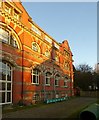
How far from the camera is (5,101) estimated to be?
21.2m

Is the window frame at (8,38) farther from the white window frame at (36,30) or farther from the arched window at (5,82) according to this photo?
the white window frame at (36,30)

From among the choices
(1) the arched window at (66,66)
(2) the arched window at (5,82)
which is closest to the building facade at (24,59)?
(2) the arched window at (5,82)

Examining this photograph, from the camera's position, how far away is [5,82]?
21.5 m

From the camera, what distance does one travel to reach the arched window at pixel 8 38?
21483mm

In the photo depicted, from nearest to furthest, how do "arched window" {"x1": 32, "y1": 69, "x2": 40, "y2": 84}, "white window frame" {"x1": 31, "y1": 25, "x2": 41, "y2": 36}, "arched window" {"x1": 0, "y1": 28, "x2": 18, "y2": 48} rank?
"arched window" {"x1": 0, "y1": 28, "x2": 18, "y2": 48}, "arched window" {"x1": 32, "y1": 69, "x2": 40, "y2": 84}, "white window frame" {"x1": 31, "y1": 25, "x2": 41, "y2": 36}

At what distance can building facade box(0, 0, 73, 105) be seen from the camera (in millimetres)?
21702

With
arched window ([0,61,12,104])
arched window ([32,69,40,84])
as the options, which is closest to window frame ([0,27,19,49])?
arched window ([0,61,12,104])

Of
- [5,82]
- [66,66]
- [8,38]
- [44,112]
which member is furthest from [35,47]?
[66,66]

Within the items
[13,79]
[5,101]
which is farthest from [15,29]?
[5,101]

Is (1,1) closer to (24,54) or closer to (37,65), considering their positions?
(24,54)

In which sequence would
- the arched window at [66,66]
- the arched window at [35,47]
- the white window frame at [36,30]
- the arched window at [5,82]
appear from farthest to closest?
the arched window at [66,66], the white window frame at [36,30], the arched window at [35,47], the arched window at [5,82]

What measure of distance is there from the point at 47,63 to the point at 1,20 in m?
13.0

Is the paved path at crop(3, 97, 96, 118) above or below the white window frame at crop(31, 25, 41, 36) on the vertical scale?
below

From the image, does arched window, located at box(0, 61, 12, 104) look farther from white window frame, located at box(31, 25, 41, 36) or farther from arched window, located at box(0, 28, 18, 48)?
white window frame, located at box(31, 25, 41, 36)
